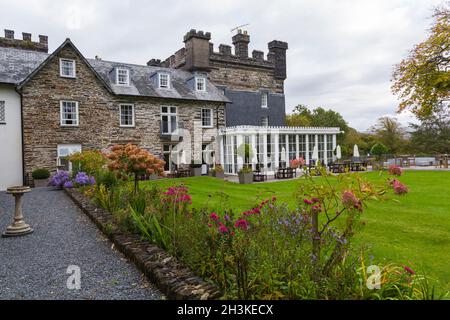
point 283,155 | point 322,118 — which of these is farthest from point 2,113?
point 322,118

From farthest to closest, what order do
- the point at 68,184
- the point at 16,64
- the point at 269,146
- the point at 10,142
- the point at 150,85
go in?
the point at 150,85 → the point at 269,146 → the point at 16,64 → the point at 10,142 → the point at 68,184

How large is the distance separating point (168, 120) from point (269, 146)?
768 centimetres

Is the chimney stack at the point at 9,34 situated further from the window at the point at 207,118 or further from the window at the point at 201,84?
the window at the point at 207,118

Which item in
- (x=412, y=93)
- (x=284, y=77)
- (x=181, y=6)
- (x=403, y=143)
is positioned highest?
(x=284, y=77)

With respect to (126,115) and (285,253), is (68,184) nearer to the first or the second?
(126,115)

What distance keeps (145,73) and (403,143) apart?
37784mm

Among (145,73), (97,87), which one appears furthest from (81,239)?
(145,73)

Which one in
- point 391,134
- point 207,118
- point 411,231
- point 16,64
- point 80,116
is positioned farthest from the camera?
point 391,134

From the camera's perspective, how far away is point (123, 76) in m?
20.8

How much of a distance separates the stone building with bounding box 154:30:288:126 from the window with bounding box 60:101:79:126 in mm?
10576

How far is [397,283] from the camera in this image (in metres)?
3.02

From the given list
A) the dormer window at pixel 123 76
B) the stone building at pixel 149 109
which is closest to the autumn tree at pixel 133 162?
the stone building at pixel 149 109

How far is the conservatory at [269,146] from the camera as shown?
20317mm
